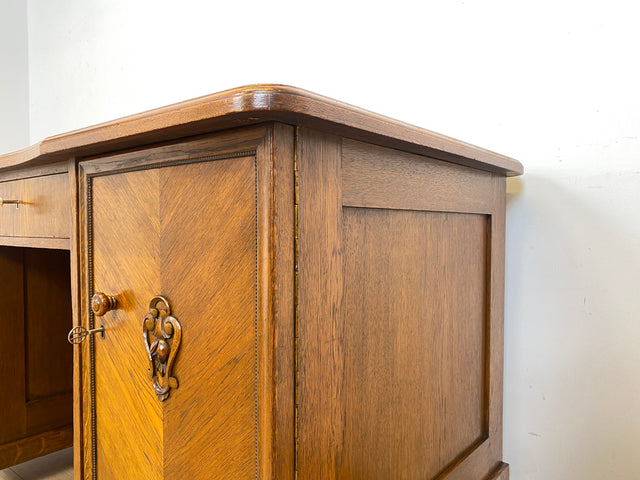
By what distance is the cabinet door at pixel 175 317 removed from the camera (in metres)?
0.49

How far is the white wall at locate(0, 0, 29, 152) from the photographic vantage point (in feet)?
7.02

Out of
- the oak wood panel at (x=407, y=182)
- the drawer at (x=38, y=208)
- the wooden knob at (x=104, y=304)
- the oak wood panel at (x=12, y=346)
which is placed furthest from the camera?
the oak wood panel at (x=12, y=346)

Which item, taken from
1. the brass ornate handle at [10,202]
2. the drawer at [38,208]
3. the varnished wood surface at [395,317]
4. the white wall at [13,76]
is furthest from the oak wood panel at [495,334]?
the white wall at [13,76]

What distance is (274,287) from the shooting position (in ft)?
1.50

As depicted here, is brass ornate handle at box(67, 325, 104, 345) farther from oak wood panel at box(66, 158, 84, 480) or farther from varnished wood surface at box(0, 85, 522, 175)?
varnished wood surface at box(0, 85, 522, 175)

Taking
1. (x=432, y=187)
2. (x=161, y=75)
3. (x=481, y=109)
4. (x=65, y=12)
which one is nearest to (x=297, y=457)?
(x=432, y=187)

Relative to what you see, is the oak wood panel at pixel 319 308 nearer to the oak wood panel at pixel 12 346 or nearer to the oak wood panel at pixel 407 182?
the oak wood panel at pixel 407 182

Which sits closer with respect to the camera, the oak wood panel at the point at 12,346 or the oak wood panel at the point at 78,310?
the oak wood panel at the point at 78,310

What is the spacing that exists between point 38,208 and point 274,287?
23.3 inches

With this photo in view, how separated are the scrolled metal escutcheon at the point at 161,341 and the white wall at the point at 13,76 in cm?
196

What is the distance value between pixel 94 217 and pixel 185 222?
23 cm

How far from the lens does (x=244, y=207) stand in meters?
0.48

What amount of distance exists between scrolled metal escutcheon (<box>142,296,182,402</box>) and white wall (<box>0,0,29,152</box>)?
1.96 meters

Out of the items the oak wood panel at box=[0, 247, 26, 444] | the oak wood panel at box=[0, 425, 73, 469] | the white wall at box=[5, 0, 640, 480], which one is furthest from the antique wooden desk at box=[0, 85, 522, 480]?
the oak wood panel at box=[0, 425, 73, 469]
